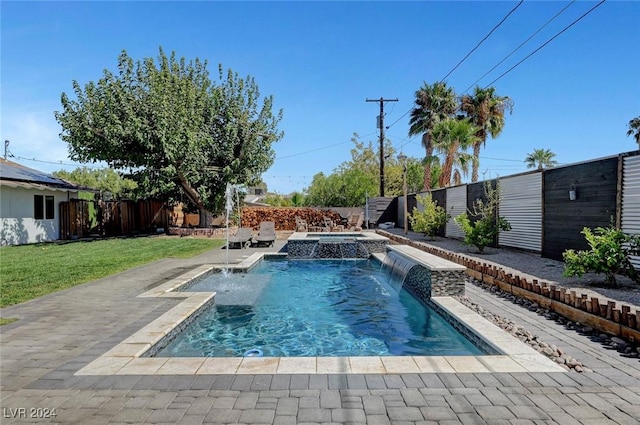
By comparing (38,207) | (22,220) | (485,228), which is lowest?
(485,228)

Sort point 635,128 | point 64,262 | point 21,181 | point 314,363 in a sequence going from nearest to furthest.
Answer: point 314,363 → point 64,262 → point 21,181 → point 635,128

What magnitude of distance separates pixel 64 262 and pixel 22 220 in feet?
22.5

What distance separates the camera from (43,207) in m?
15.1

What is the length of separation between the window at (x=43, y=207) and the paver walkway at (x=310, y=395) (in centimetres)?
1393

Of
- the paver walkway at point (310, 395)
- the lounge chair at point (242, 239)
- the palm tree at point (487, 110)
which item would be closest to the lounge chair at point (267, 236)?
the lounge chair at point (242, 239)

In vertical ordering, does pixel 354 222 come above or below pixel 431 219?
below

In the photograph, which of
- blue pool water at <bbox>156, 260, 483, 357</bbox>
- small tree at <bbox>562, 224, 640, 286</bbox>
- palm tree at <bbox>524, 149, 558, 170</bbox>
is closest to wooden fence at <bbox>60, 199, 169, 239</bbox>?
blue pool water at <bbox>156, 260, 483, 357</bbox>

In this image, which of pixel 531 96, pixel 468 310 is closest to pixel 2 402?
pixel 468 310

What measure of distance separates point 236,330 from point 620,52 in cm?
1217

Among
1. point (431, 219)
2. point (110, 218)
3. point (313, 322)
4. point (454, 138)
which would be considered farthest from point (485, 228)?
point (110, 218)

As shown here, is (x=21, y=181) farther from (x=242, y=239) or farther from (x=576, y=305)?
(x=576, y=305)

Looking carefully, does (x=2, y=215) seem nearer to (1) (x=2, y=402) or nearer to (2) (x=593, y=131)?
(1) (x=2, y=402)

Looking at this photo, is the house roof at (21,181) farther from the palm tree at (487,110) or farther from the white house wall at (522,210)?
the palm tree at (487,110)

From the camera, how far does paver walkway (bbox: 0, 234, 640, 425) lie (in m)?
2.31
